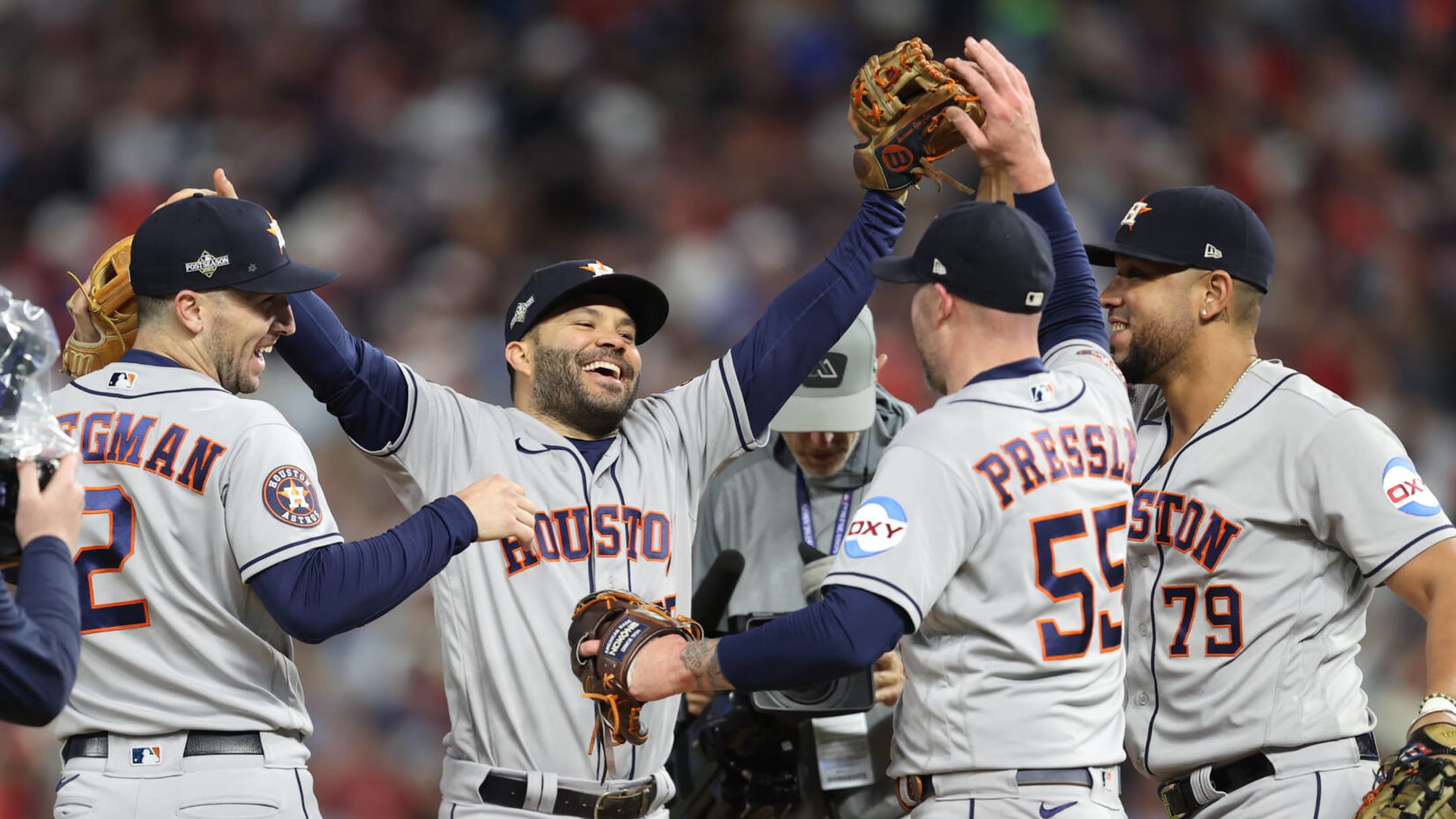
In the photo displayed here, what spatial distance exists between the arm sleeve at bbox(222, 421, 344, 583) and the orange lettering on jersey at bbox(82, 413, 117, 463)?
0.26m

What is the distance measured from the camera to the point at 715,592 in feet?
13.8

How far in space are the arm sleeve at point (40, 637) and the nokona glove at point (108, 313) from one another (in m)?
1.10

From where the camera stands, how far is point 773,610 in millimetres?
4262

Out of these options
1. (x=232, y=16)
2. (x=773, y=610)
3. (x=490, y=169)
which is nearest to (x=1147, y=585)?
(x=773, y=610)

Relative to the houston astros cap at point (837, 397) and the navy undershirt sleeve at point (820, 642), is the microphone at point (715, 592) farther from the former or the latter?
the navy undershirt sleeve at point (820, 642)

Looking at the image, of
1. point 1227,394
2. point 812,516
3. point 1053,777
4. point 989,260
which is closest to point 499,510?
point 989,260

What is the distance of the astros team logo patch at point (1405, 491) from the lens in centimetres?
322

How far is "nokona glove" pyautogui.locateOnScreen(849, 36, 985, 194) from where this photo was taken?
3514 millimetres

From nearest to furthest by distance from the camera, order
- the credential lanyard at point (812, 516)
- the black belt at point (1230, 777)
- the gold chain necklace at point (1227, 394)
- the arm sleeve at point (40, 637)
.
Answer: the arm sleeve at point (40, 637) < the black belt at point (1230, 777) < the gold chain necklace at point (1227, 394) < the credential lanyard at point (812, 516)

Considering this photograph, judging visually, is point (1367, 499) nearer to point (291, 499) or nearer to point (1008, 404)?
point (1008, 404)

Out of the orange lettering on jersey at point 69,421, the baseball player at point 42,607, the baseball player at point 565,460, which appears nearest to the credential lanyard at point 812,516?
the baseball player at point 565,460

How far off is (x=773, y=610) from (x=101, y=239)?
15.4ft

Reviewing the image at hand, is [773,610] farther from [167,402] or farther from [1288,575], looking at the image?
[167,402]

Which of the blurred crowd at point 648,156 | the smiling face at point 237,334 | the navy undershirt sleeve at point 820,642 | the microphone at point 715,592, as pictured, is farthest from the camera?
the blurred crowd at point 648,156
